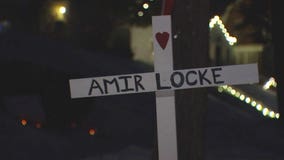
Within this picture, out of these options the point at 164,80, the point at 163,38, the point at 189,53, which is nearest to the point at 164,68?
the point at 164,80

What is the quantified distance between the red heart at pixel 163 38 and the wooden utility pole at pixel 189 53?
70 cm

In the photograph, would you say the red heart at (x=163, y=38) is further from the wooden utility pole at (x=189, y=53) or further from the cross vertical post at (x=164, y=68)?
the wooden utility pole at (x=189, y=53)

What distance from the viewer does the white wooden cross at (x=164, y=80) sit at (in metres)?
6.15

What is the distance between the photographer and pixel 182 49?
6918mm

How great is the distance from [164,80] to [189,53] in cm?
82

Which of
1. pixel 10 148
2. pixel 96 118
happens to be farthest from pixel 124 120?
pixel 10 148

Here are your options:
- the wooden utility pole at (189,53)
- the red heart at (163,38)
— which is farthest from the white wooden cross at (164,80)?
the wooden utility pole at (189,53)

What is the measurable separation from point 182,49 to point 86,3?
21404 millimetres

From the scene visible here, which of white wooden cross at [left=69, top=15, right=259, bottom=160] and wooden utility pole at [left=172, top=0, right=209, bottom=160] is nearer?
white wooden cross at [left=69, top=15, right=259, bottom=160]

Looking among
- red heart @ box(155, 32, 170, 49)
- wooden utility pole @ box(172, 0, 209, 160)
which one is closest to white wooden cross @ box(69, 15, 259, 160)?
red heart @ box(155, 32, 170, 49)

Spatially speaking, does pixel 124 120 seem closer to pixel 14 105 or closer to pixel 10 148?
pixel 14 105

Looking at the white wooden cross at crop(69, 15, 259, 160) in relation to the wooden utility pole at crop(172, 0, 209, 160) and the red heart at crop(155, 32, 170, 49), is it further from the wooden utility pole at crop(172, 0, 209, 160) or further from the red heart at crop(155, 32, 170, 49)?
the wooden utility pole at crop(172, 0, 209, 160)

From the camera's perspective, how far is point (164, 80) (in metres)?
6.19

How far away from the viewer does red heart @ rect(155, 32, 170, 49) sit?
621 cm
